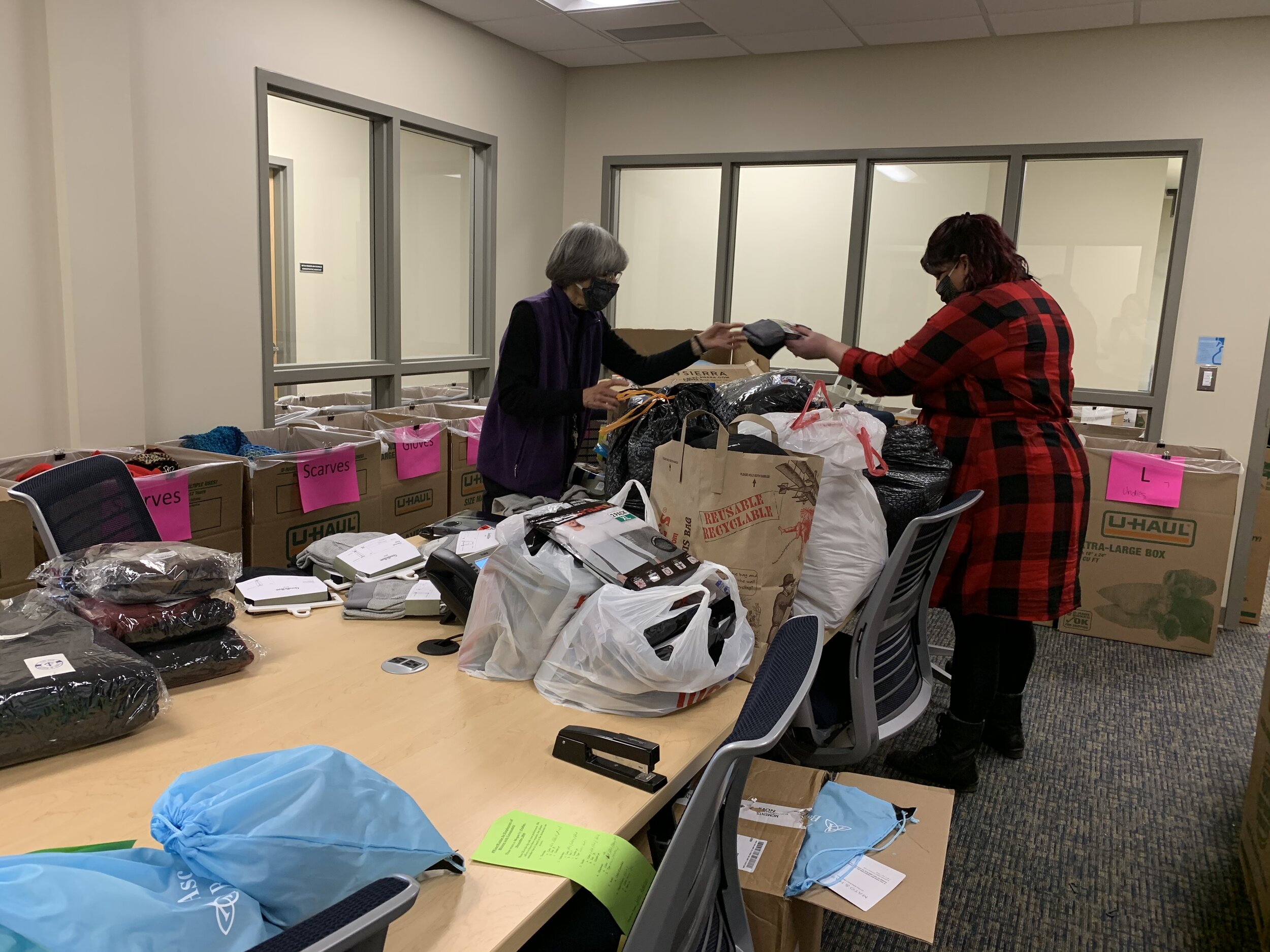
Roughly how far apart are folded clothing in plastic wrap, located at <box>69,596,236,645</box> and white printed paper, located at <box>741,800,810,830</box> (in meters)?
0.94

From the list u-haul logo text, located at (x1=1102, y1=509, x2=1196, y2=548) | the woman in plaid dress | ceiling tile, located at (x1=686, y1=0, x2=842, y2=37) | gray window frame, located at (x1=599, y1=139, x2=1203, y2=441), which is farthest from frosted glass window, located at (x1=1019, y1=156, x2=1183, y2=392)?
the woman in plaid dress

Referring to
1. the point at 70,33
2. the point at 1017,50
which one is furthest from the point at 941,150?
the point at 70,33

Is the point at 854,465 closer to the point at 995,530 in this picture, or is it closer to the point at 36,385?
the point at 995,530

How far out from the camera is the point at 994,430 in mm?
2273

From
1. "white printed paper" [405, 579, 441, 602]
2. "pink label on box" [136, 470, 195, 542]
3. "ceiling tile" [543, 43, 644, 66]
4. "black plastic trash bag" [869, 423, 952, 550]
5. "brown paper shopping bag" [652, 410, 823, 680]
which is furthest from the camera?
"ceiling tile" [543, 43, 644, 66]

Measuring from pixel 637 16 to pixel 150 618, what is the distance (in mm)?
3679

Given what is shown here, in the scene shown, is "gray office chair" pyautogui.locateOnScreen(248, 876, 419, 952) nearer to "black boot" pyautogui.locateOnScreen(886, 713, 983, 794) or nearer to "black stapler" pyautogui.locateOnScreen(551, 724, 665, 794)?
"black stapler" pyautogui.locateOnScreen(551, 724, 665, 794)

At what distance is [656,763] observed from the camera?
1.22 meters

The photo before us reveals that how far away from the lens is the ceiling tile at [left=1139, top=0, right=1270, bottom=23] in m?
3.59

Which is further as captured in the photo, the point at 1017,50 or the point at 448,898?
the point at 1017,50

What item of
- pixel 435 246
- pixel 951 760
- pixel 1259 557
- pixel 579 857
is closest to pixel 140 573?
pixel 579 857

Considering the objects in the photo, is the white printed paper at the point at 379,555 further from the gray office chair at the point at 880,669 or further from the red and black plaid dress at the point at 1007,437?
the red and black plaid dress at the point at 1007,437

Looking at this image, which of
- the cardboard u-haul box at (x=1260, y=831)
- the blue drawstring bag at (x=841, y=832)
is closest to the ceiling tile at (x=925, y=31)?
the cardboard u-haul box at (x=1260, y=831)

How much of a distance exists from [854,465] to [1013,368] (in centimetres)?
67
